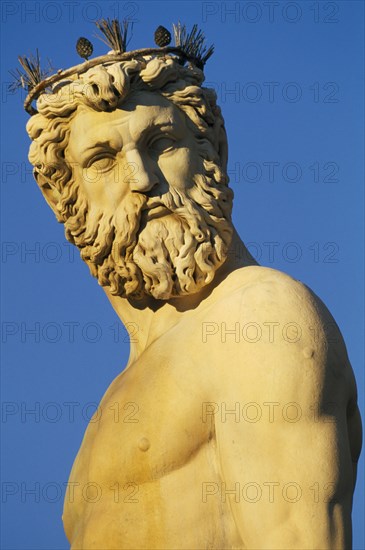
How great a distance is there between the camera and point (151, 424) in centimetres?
971

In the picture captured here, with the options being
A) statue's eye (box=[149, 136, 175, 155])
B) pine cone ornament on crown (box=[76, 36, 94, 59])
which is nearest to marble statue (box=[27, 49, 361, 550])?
statue's eye (box=[149, 136, 175, 155])

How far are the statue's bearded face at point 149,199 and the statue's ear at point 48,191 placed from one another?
329mm

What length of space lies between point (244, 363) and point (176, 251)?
3.46ft

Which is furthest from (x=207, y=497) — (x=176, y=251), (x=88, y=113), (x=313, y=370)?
(x=88, y=113)

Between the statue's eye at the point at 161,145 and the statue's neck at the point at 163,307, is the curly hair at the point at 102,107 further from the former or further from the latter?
the statue's neck at the point at 163,307

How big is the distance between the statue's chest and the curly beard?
497mm

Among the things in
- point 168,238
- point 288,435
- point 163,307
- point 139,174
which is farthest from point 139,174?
point 288,435

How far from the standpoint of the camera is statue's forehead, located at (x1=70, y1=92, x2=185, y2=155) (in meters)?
10.2

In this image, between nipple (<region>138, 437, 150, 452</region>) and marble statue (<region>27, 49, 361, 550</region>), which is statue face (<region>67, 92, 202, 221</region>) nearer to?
marble statue (<region>27, 49, 361, 550</region>)

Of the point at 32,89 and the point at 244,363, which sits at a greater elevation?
the point at 32,89

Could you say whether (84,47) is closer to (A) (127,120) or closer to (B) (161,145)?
(A) (127,120)

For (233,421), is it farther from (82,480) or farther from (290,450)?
(82,480)

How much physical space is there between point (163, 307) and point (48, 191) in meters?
1.17

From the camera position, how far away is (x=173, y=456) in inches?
377
